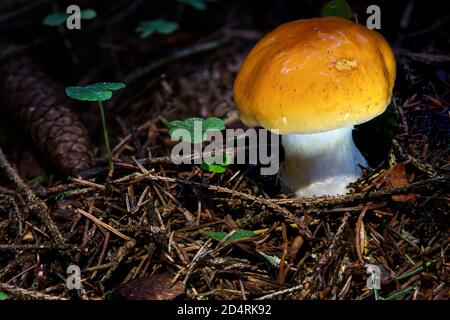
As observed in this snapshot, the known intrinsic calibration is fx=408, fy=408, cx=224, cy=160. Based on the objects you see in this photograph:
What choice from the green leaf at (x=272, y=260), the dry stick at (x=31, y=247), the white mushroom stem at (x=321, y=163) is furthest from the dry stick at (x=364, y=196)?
the dry stick at (x=31, y=247)

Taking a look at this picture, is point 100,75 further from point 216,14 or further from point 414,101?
point 414,101

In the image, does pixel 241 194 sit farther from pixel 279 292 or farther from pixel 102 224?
pixel 102 224

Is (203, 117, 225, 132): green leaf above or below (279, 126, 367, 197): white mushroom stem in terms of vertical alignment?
above

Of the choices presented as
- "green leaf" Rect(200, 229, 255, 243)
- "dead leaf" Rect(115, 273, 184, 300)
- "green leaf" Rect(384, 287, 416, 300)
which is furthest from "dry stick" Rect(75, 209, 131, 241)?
"green leaf" Rect(384, 287, 416, 300)

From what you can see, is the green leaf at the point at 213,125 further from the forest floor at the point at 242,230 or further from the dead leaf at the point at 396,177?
the dead leaf at the point at 396,177

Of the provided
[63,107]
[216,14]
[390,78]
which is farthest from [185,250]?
[216,14]

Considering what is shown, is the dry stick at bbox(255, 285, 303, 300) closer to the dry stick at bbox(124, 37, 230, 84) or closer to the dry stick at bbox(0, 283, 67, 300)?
the dry stick at bbox(0, 283, 67, 300)
